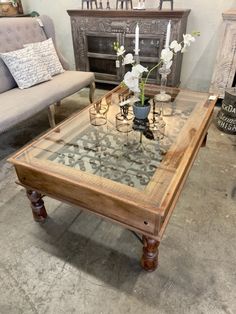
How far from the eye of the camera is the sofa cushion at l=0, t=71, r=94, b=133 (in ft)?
6.01

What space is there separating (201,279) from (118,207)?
53 cm

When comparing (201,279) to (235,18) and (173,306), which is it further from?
(235,18)

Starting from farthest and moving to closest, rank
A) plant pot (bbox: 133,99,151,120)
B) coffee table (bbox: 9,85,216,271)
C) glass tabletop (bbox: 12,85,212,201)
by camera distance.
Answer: plant pot (bbox: 133,99,151,120) → glass tabletop (bbox: 12,85,212,201) → coffee table (bbox: 9,85,216,271)

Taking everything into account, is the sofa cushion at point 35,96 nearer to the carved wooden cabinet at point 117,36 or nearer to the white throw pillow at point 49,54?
the white throw pillow at point 49,54

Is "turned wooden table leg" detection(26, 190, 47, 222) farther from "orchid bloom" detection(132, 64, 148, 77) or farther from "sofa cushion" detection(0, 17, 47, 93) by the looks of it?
"sofa cushion" detection(0, 17, 47, 93)

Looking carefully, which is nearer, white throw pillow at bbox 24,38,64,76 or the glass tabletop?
the glass tabletop

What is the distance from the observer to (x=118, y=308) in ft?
3.38

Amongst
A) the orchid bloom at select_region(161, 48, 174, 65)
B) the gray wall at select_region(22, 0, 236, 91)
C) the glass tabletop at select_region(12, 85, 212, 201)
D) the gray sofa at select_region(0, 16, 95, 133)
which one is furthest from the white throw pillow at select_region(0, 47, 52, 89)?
the gray wall at select_region(22, 0, 236, 91)

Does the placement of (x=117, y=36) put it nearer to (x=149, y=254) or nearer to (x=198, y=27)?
(x=198, y=27)

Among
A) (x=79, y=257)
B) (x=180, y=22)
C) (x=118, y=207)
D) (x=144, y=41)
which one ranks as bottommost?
(x=79, y=257)

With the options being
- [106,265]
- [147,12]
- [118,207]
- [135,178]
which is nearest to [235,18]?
[147,12]

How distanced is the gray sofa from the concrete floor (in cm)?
64

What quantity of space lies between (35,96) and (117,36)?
4.68 ft

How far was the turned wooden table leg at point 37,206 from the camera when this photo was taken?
52.0 inches
